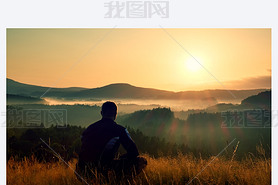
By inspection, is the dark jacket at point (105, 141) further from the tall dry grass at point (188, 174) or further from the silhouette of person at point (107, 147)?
the tall dry grass at point (188, 174)

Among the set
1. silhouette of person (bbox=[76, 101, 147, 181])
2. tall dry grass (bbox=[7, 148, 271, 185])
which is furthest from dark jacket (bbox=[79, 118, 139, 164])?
tall dry grass (bbox=[7, 148, 271, 185])

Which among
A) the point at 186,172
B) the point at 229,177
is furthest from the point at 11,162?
the point at 229,177

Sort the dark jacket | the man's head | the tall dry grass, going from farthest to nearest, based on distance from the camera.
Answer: the tall dry grass → the man's head → the dark jacket

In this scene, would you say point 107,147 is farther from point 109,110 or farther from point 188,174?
point 188,174

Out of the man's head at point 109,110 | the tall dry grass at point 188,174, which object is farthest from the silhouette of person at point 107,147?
the tall dry grass at point 188,174

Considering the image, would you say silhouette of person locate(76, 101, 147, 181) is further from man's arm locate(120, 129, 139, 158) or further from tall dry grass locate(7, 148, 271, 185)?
tall dry grass locate(7, 148, 271, 185)

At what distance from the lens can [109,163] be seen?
18.1ft

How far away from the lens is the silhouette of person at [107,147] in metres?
5.32

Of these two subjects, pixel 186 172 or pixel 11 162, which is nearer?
pixel 186 172

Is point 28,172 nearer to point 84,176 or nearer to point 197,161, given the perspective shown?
point 84,176

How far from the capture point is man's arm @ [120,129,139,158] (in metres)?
5.32

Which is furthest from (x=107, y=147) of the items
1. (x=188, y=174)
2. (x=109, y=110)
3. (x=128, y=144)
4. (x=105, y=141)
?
(x=188, y=174)

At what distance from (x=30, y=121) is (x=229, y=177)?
882 cm

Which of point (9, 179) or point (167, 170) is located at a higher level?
point (167, 170)
